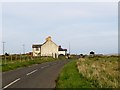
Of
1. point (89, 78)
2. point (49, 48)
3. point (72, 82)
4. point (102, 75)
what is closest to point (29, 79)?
point (89, 78)

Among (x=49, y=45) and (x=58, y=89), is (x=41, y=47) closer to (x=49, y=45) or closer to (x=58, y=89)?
(x=49, y=45)

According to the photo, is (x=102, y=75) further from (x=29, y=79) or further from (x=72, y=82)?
(x=29, y=79)

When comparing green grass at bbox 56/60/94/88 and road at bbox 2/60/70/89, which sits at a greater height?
green grass at bbox 56/60/94/88

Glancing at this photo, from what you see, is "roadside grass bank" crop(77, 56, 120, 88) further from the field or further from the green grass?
the green grass

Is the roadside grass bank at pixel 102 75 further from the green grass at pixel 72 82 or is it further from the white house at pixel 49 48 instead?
the white house at pixel 49 48

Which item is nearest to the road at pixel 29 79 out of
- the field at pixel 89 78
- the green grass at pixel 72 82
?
the green grass at pixel 72 82

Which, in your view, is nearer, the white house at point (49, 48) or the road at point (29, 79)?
the road at point (29, 79)

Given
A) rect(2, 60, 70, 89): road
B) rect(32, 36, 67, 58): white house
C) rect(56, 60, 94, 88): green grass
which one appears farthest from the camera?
rect(32, 36, 67, 58): white house

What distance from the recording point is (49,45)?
4641 inches

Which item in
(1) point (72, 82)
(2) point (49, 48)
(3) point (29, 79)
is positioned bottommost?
(3) point (29, 79)

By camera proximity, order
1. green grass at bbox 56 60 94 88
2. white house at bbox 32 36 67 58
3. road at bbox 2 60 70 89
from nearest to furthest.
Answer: green grass at bbox 56 60 94 88, road at bbox 2 60 70 89, white house at bbox 32 36 67 58

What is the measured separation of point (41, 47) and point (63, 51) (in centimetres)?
1822

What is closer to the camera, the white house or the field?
the field

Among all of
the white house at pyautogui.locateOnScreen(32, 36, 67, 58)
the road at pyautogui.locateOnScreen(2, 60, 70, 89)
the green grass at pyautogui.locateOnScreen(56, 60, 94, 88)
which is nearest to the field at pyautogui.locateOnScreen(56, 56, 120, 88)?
the green grass at pyautogui.locateOnScreen(56, 60, 94, 88)
